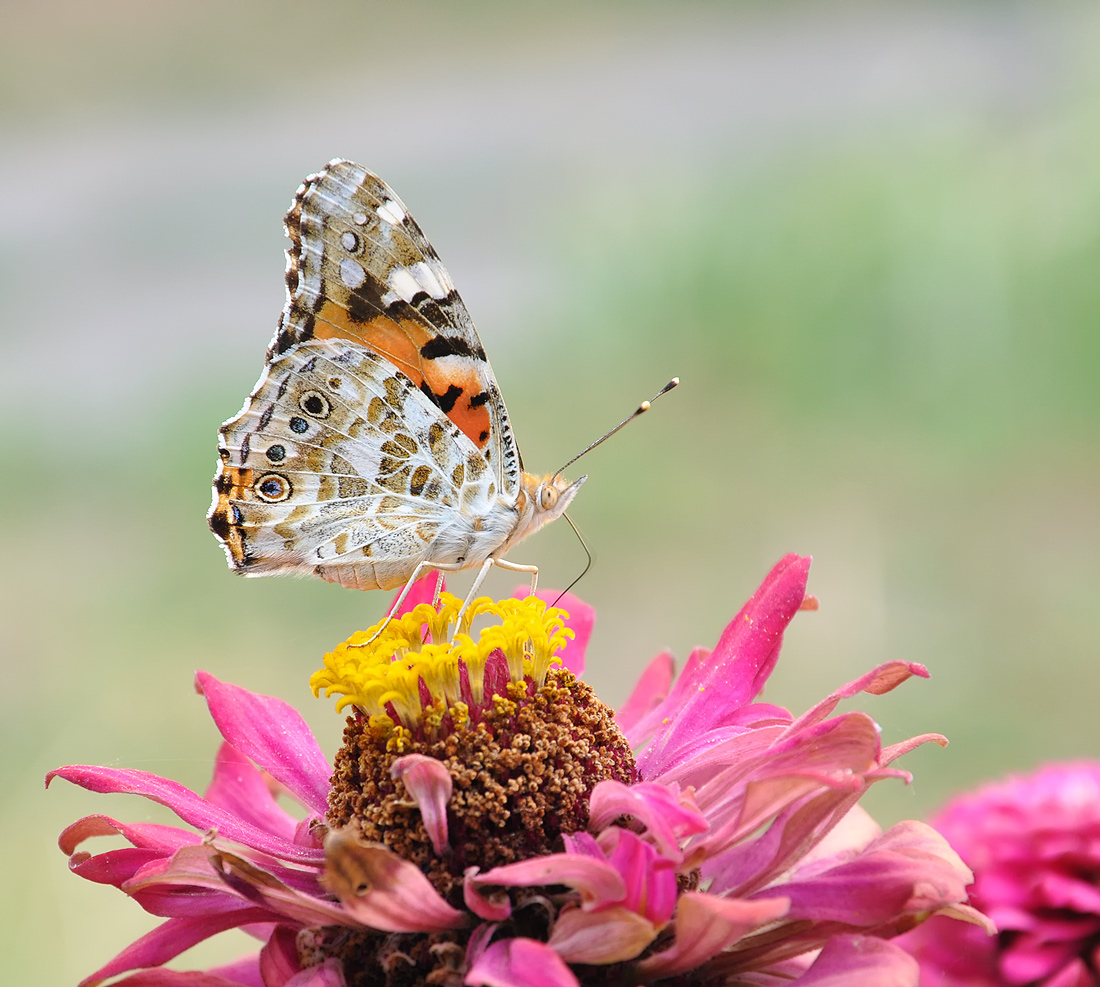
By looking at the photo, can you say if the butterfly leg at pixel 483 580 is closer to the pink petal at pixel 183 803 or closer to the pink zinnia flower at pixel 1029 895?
the pink petal at pixel 183 803

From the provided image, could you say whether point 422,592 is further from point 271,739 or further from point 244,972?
point 244,972

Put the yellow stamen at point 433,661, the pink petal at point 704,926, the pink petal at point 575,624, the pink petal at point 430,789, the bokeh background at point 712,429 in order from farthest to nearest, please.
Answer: the bokeh background at point 712,429 → the pink petal at point 575,624 → the yellow stamen at point 433,661 → the pink petal at point 430,789 → the pink petal at point 704,926

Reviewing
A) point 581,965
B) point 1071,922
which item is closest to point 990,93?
point 1071,922

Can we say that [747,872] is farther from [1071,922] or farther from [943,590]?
[943,590]

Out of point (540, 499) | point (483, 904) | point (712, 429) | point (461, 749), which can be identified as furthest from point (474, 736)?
point (712, 429)

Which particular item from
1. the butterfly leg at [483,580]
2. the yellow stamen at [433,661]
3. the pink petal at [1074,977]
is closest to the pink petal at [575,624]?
the butterfly leg at [483,580]

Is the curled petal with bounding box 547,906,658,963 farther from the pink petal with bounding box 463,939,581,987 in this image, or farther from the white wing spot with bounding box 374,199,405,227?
the white wing spot with bounding box 374,199,405,227

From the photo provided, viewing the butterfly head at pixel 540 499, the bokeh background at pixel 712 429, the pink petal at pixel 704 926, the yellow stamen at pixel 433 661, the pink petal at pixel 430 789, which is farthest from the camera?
the bokeh background at pixel 712 429

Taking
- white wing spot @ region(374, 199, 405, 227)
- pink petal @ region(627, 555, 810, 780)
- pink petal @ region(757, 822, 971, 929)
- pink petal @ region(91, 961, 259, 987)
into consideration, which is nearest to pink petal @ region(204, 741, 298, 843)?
pink petal @ region(91, 961, 259, 987)
